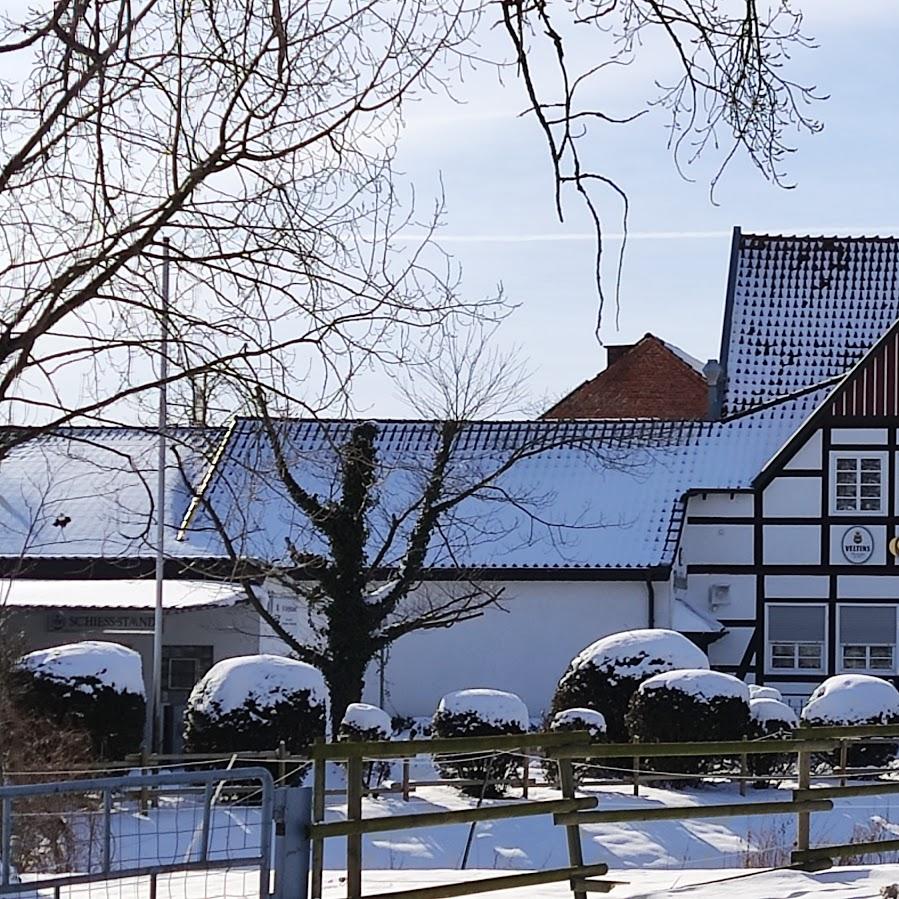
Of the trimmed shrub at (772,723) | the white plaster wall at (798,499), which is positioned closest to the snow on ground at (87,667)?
the trimmed shrub at (772,723)

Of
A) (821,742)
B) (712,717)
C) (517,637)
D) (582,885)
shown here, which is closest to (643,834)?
(712,717)

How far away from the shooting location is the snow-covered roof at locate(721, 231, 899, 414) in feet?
128

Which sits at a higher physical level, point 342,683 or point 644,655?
point 644,655

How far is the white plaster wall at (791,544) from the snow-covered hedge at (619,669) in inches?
389

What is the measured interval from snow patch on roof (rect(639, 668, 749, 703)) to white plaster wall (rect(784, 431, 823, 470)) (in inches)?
452

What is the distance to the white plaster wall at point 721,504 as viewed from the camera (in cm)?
Answer: 3366

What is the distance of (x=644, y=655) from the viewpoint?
23.6m

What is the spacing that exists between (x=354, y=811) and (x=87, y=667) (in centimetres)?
1403

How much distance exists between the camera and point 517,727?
2259 cm

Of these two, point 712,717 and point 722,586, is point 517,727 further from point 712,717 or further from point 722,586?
point 722,586

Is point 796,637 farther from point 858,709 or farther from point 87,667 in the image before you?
point 87,667

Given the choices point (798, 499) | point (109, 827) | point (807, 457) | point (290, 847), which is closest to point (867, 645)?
point (798, 499)

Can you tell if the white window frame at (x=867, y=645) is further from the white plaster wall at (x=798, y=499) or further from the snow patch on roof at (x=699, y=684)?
the snow patch on roof at (x=699, y=684)

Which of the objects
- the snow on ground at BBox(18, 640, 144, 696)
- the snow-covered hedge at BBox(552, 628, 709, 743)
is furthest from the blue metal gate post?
the snow-covered hedge at BBox(552, 628, 709, 743)
